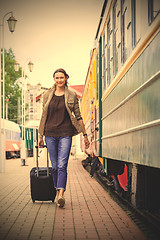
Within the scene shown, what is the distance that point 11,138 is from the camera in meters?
41.2

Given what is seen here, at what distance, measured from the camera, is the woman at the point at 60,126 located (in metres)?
6.18

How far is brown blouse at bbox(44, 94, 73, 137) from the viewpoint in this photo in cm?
620

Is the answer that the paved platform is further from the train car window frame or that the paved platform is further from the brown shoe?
the train car window frame

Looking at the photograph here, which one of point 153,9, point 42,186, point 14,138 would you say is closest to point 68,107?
point 42,186

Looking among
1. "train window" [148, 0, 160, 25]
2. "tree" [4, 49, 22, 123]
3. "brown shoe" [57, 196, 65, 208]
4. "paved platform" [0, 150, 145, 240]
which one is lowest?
"paved platform" [0, 150, 145, 240]

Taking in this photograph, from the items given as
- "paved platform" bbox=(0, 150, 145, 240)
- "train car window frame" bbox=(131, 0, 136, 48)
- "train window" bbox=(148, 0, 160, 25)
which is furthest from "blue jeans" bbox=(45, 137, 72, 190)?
"train window" bbox=(148, 0, 160, 25)

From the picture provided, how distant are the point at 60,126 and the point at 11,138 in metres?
35.6

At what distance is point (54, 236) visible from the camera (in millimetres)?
4238

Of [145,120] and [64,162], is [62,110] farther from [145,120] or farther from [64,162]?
[145,120]

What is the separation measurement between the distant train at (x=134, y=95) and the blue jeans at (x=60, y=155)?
64cm

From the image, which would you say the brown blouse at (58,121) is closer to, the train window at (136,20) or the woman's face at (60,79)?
the woman's face at (60,79)

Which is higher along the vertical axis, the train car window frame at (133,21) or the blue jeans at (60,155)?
the train car window frame at (133,21)

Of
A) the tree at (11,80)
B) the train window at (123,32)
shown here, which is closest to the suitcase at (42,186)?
the train window at (123,32)

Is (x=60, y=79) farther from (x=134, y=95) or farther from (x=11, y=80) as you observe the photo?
(x=11, y=80)
